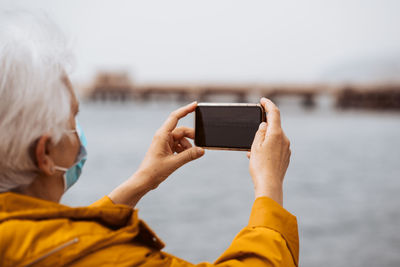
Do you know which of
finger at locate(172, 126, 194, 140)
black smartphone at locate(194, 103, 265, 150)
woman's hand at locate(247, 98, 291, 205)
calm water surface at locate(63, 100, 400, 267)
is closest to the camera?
woman's hand at locate(247, 98, 291, 205)

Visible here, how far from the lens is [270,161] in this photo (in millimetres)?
1166

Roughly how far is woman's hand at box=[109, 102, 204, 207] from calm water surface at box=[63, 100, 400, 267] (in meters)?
4.74

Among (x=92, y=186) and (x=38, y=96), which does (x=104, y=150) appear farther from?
(x=38, y=96)

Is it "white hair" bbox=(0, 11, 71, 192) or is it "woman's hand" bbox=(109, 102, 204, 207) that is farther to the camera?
"woman's hand" bbox=(109, 102, 204, 207)

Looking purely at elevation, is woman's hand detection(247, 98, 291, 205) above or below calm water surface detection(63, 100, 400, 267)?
above

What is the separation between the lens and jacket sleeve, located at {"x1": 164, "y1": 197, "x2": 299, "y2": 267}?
3.34ft

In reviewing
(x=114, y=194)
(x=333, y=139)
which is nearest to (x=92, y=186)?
(x=114, y=194)

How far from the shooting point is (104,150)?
1537 cm

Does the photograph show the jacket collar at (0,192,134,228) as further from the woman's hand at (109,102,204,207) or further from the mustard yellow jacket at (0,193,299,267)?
the woman's hand at (109,102,204,207)

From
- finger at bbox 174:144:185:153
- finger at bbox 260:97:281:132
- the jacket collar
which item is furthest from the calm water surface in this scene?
the jacket collar

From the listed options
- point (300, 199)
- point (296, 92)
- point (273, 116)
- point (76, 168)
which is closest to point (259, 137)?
point (273, 116)

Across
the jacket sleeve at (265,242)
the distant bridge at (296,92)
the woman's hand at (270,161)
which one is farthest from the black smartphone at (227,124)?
the distant bridge at (296,92)

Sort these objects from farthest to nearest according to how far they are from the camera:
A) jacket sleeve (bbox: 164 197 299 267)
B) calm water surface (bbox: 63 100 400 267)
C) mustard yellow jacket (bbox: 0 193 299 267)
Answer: calm water surface (bbox: 63 100 400 267)
jacket sleeve (bbox: 164 197 299 267)
mustard yellow jacket (bbox: 0 193 299 267)

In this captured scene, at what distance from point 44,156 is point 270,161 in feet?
1.79
